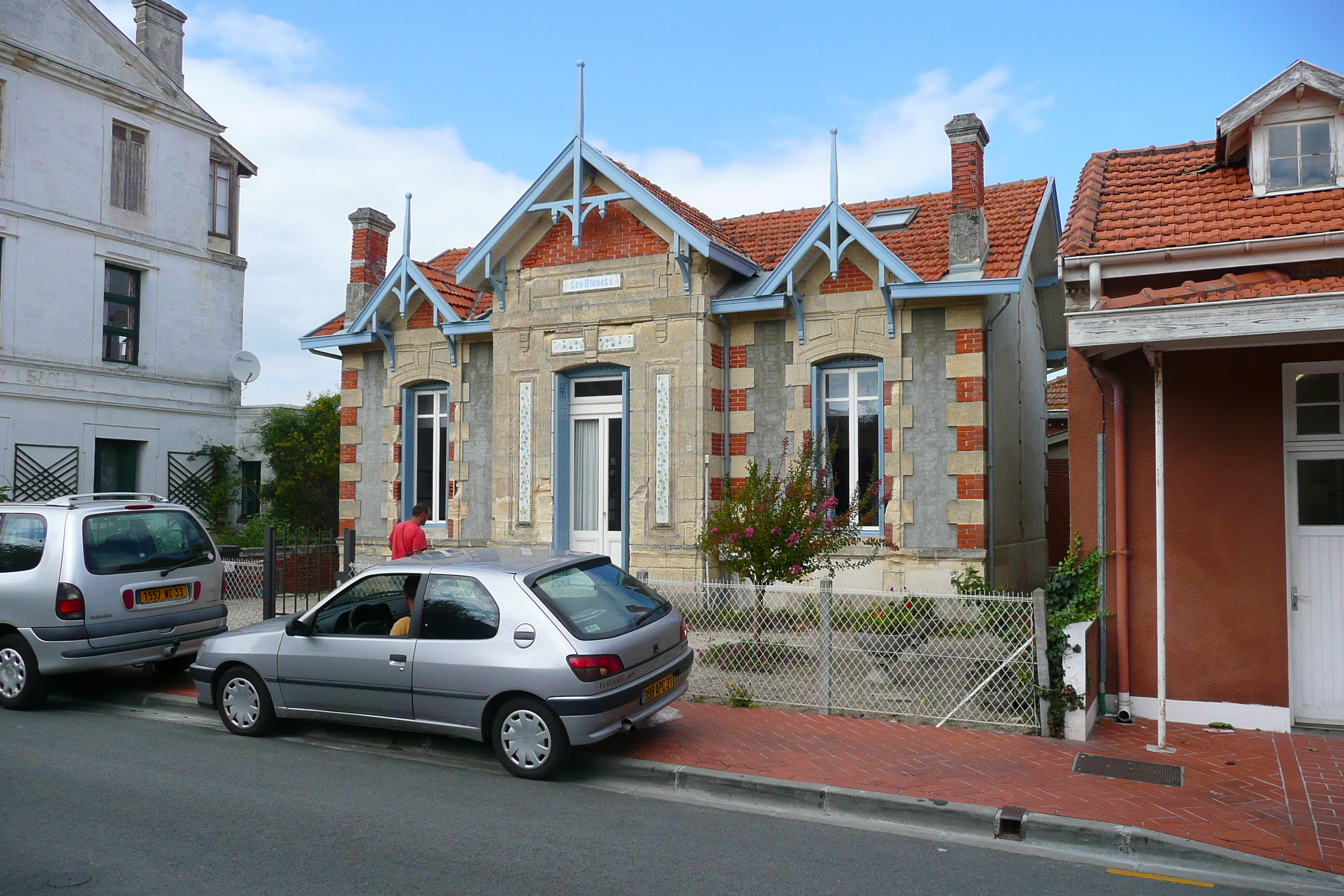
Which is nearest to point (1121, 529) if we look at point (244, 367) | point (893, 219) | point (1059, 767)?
point (1059, 767)

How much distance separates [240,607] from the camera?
45.7 ft

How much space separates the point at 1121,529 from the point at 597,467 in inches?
281

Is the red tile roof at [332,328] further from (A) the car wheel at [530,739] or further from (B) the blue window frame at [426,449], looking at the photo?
(A) the car wheel at [530,739]

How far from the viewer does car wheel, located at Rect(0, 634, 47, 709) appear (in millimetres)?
8461

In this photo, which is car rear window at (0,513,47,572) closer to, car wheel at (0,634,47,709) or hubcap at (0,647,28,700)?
car wheel at (0,634,47,709)

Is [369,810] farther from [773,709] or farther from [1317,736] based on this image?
[1317,736]

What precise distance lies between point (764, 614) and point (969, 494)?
3592 millimetres

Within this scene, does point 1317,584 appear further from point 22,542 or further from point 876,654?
point 22,542

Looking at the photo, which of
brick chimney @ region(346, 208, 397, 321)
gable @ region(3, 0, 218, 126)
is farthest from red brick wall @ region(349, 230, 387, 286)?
gable @ region(3, 0, 218, 126)

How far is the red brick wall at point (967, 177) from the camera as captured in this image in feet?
37.7

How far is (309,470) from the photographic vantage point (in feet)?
64.6

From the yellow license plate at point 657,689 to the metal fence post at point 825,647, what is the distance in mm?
1555

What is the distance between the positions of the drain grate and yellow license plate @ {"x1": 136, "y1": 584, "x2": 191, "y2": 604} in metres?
8.06

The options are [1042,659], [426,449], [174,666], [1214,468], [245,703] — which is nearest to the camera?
[1042,659]
